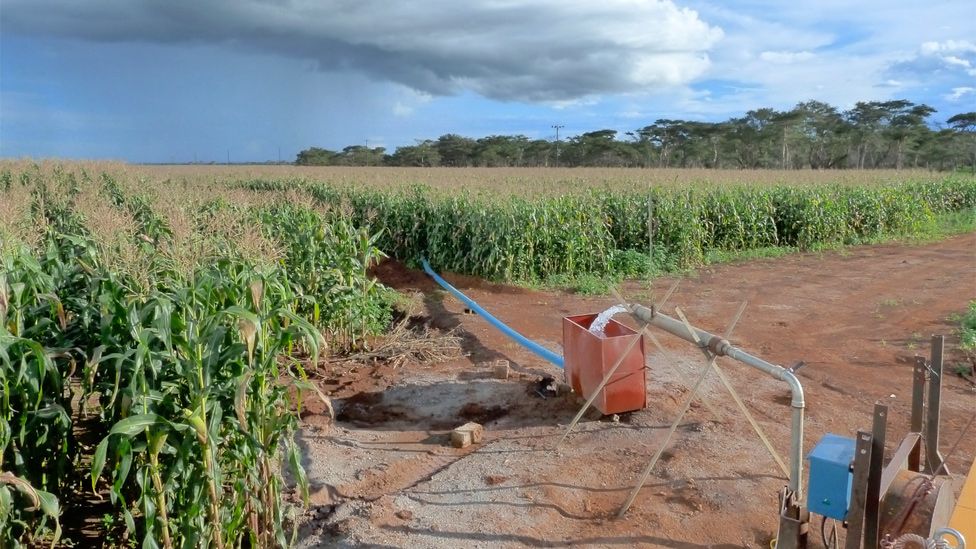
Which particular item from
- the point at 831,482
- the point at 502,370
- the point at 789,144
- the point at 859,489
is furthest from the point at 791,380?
the point at 789,144

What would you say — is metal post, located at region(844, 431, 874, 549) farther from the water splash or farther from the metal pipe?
the water splash

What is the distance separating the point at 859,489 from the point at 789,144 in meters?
49.6

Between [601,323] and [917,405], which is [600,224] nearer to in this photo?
[601,323]

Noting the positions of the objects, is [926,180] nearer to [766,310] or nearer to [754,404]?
[766,310]

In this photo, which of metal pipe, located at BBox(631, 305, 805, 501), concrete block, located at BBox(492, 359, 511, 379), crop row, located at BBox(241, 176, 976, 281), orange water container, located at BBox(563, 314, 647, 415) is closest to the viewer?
metal pipe, located at BBox(631, 305, 805, 501)

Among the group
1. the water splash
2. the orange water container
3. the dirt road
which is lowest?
the dirt road

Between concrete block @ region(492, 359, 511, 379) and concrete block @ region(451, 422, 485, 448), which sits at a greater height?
concrete block @ region(492, 359, 511, 379)

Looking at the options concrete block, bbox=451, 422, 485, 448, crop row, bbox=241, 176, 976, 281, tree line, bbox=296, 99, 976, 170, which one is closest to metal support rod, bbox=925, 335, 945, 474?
concrete block, bbox=451, 422, 485, 448

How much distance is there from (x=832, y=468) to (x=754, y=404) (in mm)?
3026

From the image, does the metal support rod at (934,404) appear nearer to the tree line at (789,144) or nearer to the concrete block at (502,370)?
the concrete block at (502,370)

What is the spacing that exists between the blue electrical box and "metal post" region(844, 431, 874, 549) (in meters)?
0.23

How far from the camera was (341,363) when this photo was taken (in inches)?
289

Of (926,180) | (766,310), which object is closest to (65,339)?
(766,310)

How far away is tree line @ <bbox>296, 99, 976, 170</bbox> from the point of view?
4569cm
